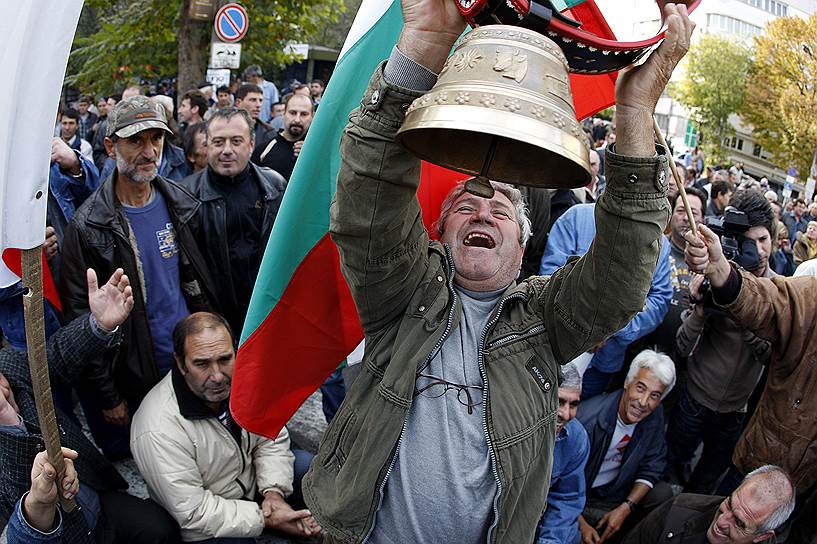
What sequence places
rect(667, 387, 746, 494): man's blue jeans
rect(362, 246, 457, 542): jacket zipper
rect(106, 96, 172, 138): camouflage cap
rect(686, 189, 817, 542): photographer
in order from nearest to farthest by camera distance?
rect(362, 246, 457, 542): jacket zipper
rect(686, 189, 817, 542): photographer
rect(106, 96, 172, 138): camouflage cap
rect(667, 387, 746, 494): man's blue jeans

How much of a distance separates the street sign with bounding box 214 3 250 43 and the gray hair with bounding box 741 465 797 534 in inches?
367

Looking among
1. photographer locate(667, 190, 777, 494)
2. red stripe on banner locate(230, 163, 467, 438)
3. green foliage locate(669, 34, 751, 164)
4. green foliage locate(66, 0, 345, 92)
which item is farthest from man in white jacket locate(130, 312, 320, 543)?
green foliage locate(669, 34, 751, 164)

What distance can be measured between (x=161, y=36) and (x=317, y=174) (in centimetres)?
1414

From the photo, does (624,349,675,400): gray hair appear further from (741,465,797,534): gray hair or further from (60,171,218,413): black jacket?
(60,171,218,413): black jacket

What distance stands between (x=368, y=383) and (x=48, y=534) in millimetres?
1332

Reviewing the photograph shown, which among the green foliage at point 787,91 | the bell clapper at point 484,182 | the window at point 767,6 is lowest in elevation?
the bell clapper at point 484,182

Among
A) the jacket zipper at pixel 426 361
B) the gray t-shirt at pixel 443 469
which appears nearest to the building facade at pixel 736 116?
the jacket zipper at pixel 426 361

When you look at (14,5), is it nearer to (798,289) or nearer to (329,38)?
(798,289)

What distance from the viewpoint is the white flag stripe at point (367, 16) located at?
9.25 feet

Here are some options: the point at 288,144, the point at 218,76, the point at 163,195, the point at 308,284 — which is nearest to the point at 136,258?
the point at 163,195

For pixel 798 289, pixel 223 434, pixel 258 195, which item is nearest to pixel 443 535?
pixel 223 434

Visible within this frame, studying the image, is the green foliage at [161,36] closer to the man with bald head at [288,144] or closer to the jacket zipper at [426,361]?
the man with bald head at [288,144]

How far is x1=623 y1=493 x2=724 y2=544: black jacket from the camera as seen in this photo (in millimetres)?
3621

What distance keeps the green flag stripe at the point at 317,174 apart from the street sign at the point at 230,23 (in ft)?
28.0
